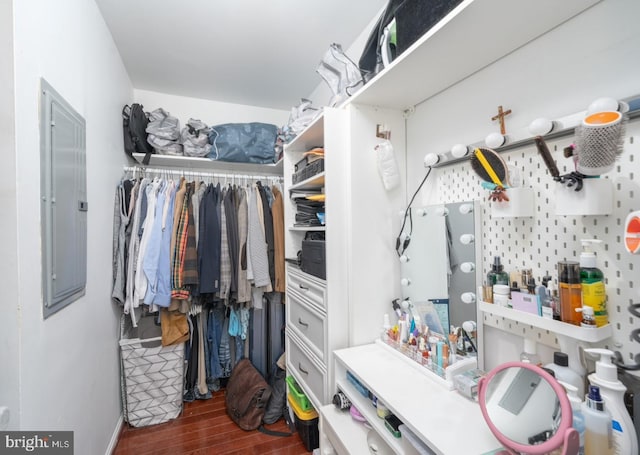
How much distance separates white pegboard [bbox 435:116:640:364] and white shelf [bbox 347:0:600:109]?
0.32m

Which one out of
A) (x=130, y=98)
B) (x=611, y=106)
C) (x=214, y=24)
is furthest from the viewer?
(x=130, y=98)

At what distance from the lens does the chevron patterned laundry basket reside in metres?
1.84

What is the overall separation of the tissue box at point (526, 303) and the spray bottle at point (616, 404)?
0.16 m

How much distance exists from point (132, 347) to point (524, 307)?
7.39 ft

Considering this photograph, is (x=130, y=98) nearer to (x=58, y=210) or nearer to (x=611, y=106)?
(x=58, y=210)

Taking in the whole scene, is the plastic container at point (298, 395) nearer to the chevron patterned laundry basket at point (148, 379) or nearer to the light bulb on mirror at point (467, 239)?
the chevron patterned laundry basket at point (148, 379)

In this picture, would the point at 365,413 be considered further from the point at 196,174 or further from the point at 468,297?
the point at 196,174

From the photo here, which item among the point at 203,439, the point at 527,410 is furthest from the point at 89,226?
the point at 527,410

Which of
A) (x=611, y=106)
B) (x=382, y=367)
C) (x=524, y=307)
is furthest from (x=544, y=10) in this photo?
(x=382, y=367)

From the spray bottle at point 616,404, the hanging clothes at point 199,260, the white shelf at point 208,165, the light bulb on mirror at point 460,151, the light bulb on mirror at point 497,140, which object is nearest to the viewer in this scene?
the spray bottle at point 616,404

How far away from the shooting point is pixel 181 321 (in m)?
1.96

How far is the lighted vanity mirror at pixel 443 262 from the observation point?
99 cm

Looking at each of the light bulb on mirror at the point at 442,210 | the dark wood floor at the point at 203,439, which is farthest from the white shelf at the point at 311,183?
the dark wood floor at the point at 203,439

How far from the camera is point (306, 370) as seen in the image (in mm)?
1515
